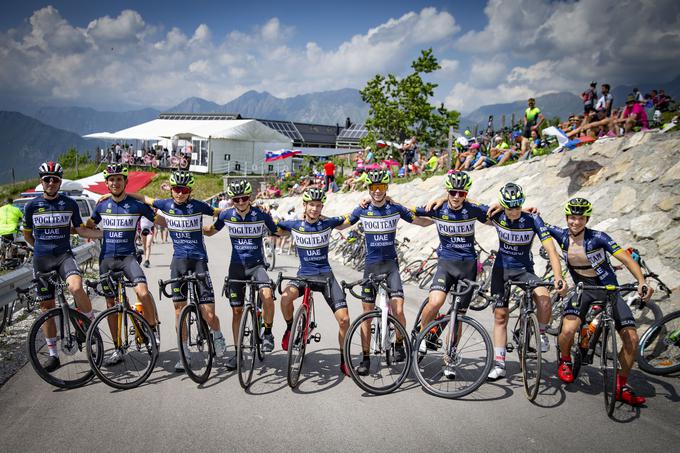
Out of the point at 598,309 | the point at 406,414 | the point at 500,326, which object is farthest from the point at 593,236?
→ the point at 406,414

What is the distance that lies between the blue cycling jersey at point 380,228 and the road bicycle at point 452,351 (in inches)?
43.6

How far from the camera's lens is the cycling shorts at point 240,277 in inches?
244

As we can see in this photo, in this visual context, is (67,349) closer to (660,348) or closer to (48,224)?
(48,224)

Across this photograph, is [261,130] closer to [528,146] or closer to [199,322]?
[528,146]

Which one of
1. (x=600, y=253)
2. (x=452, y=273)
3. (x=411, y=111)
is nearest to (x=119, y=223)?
(x=452, y=273)

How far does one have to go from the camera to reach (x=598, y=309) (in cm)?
551

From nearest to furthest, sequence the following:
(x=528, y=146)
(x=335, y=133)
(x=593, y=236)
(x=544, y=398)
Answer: (x=544, y=398) < (x=593, y=236) < (x=528, y=146) < (x=335, y=133)

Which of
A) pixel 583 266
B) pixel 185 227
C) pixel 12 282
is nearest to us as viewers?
pixel 583 266

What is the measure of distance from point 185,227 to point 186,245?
10.1 inches

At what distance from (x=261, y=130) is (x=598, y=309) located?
167 feet

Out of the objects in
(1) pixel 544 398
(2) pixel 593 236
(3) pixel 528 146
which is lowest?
(1) pixel 544 398

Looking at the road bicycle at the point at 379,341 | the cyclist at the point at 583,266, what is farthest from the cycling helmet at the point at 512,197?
the road bicycle at the point at 379,341

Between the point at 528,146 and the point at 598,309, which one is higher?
the point at 528,146

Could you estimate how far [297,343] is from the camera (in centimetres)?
579
